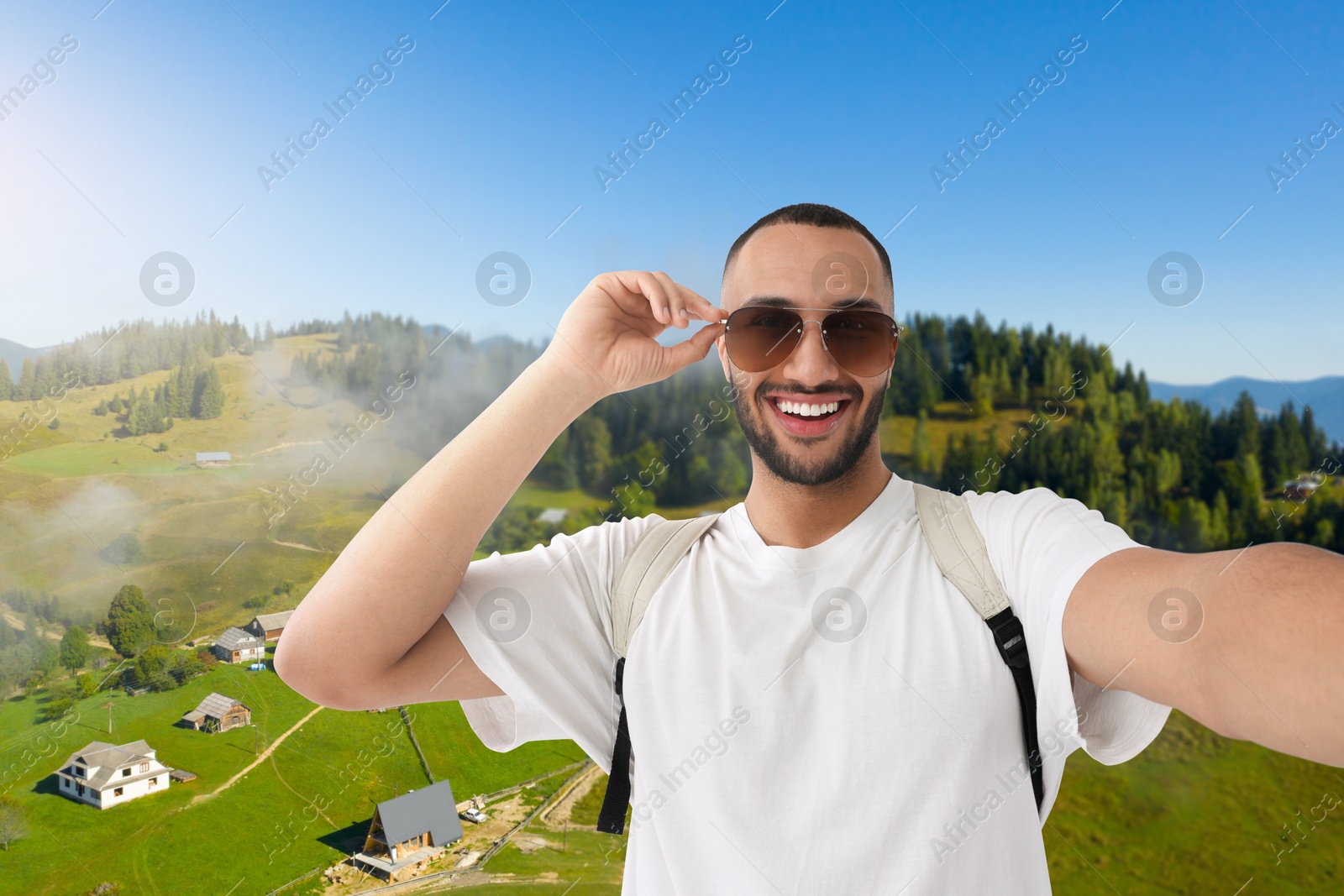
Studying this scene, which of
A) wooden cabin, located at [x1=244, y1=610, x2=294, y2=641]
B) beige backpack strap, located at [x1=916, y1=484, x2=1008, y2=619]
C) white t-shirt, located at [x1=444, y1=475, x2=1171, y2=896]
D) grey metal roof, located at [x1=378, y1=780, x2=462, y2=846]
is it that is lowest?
grey metal roof, located at [x1=378, y1=780, x2=462, y2=846]

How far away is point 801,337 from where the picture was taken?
62.2 inches

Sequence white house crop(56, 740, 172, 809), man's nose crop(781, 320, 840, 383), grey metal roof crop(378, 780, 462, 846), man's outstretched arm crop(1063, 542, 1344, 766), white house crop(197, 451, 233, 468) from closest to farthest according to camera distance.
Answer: man's outstretched arm crop(1063, 542, 1344, 766) → man's nose crop(781, 320, 840, 383) → grey metal roof crop(378, 780, 462, 846) → white house crop(56, 740, 172, 809) → white house crop(197, 451, 233, 468)

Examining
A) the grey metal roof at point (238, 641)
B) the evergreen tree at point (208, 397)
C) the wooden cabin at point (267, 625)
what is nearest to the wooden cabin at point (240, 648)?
the grey metal roof at point (238, 641)

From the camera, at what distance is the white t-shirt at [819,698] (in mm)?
1208

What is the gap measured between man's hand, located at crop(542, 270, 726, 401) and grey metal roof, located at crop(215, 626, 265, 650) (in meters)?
14.8

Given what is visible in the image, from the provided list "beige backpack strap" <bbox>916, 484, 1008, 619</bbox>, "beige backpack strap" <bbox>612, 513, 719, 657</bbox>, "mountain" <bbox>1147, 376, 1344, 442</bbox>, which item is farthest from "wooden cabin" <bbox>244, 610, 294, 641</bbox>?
"mountain" <bbox>1147, 376, 1344, 442</bbox>

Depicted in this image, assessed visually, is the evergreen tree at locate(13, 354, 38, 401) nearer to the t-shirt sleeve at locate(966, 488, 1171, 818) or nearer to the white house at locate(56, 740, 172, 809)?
the white house at locate(56, 740, 172, 809)

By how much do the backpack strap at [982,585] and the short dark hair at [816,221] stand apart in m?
0.59

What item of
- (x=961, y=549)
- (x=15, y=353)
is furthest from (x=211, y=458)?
(x=961, y=549)

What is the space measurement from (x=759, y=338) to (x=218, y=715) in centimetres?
1621

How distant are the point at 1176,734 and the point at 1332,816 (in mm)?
4774

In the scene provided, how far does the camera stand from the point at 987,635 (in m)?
1.26

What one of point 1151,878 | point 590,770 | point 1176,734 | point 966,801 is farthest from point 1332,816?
point 966,801

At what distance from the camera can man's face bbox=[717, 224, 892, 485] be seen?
1546mm
